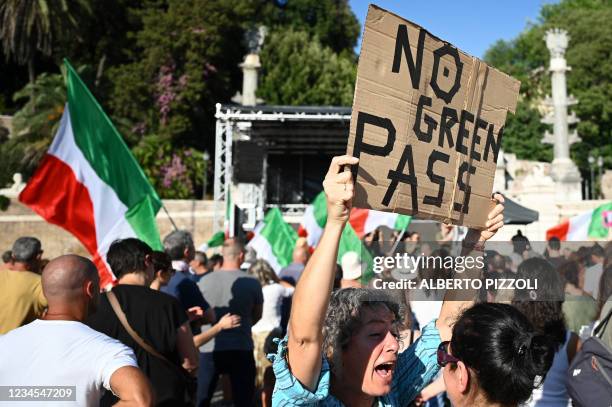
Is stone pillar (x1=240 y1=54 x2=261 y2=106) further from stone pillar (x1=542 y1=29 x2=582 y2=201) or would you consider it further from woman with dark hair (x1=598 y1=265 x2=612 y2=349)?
woman with dark hair (x1=598 y1=265 x2=612 y2=349)

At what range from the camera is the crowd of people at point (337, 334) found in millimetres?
2203

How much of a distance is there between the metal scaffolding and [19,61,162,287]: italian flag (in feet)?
35.2

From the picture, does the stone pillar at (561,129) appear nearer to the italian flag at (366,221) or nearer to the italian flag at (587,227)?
the italian flag at (587,227)

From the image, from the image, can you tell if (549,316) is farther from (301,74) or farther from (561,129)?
(301,74)

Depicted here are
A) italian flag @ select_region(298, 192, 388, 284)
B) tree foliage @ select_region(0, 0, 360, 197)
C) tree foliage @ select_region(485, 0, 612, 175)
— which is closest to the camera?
italian flag @ select_region(298, 192, 388, 284)

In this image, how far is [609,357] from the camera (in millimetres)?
2965

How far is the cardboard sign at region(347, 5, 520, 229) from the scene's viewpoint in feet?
8.18

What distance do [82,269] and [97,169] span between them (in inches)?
182

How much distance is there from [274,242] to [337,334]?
9288 millimetres

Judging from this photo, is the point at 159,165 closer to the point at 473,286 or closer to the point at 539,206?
the point at 539,206

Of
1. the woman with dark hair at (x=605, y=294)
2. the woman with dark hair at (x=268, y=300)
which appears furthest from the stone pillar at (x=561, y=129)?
the woman with dark hair at (x=605, y=294)

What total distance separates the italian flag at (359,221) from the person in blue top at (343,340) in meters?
7.82

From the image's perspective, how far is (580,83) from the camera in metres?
42.4

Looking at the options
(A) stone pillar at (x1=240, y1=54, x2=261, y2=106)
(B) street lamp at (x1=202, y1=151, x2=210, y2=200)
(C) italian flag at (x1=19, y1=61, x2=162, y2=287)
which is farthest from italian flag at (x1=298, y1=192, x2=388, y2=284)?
(B) street lamp at (x1=202, y1=151, x2=210, y2=200)
